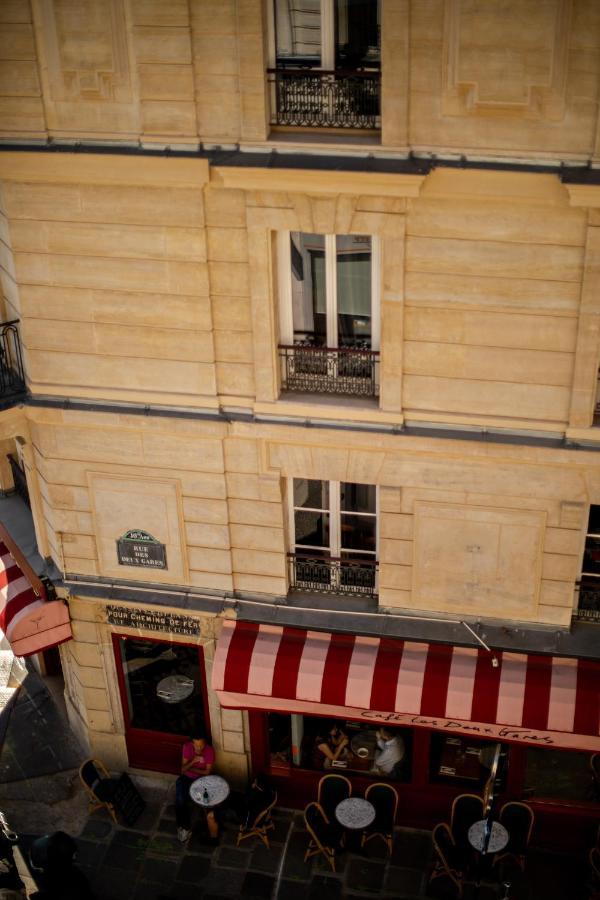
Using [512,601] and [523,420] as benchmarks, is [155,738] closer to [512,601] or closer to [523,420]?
[512,601]

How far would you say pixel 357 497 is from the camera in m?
15.9

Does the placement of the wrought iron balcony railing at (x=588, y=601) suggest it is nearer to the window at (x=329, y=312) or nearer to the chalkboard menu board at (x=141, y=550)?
the window at (x=329, y=312)

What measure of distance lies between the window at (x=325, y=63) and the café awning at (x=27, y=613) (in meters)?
7.91

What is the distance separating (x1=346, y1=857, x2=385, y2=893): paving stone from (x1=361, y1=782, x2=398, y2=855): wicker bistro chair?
0.31 m

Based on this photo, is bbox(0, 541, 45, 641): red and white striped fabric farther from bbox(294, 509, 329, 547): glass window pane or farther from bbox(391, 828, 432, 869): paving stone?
bbox(391, 828, 432, 869): paving stone

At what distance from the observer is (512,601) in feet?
50.8

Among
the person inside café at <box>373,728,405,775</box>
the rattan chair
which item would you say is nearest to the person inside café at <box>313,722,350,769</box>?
the person inside café at <box>373,728,405,775</box>

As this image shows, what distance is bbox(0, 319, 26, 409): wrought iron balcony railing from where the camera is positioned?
1552cm

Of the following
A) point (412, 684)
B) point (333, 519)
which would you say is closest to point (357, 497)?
point (333, 519)

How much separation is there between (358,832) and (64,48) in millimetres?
11601

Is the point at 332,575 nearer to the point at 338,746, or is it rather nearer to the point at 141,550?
the point at 141,550

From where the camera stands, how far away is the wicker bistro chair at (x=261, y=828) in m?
17.1

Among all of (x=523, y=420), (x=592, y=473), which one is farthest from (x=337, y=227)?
(x=592, y=473)

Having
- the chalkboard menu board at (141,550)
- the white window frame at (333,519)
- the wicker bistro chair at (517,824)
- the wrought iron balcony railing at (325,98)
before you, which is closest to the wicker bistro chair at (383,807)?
the wicker bistro chair at (517,824)
